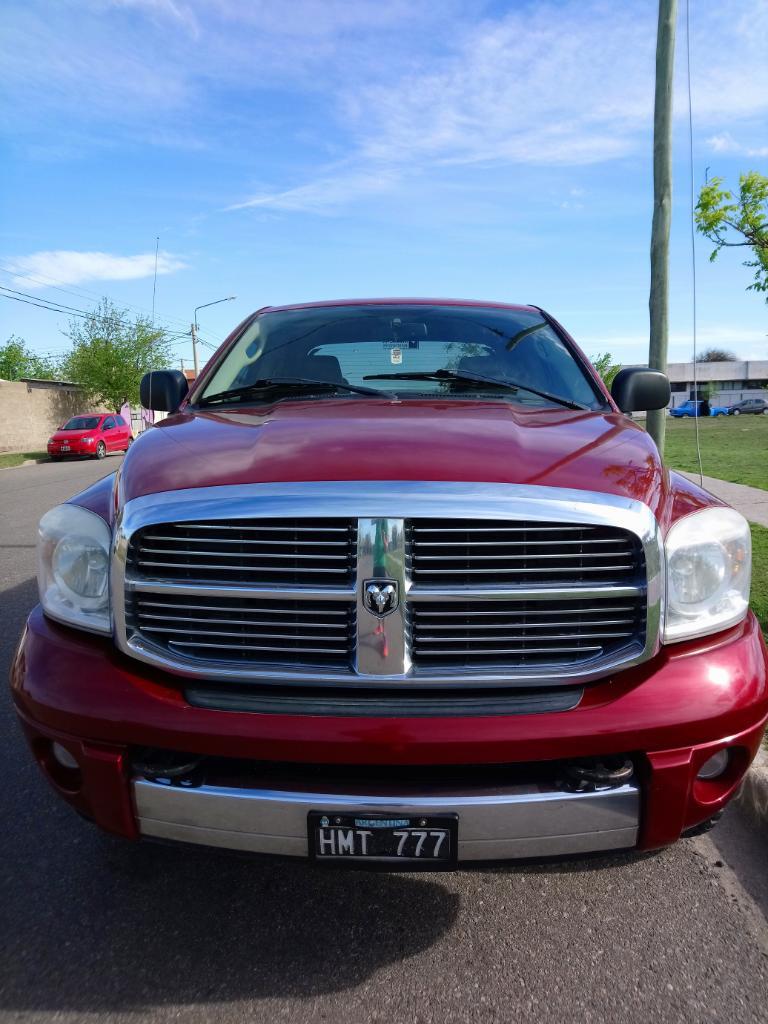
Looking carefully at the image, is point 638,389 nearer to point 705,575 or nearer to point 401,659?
point 705,575

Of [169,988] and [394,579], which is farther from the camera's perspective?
[169,988]

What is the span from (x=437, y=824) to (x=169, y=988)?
84cm

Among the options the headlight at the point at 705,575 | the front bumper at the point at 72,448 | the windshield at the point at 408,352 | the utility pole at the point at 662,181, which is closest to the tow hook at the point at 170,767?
the headlight at the point at 705,575

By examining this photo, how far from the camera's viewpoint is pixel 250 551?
1.90 m

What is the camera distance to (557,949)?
2146 millimetres

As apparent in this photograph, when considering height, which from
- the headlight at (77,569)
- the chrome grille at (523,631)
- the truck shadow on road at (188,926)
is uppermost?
the headlight at (77,569)

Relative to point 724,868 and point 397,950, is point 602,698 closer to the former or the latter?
point 397,950

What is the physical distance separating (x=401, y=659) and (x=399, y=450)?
530 millimetres

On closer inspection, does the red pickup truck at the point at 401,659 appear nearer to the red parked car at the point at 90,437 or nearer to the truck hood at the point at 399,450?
the truck hood at the point at 399,450

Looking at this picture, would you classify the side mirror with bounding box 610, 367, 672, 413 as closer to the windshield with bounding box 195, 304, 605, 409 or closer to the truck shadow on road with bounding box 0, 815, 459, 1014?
the windshield with bounding box 195, 304, 605, 409

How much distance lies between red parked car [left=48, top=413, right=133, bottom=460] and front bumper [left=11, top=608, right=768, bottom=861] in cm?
2502

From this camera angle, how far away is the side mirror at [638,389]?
325cm

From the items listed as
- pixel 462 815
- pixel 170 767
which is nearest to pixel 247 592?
pixel 170 767

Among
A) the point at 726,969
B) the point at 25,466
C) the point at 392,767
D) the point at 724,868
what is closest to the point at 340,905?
the point at 392,767
